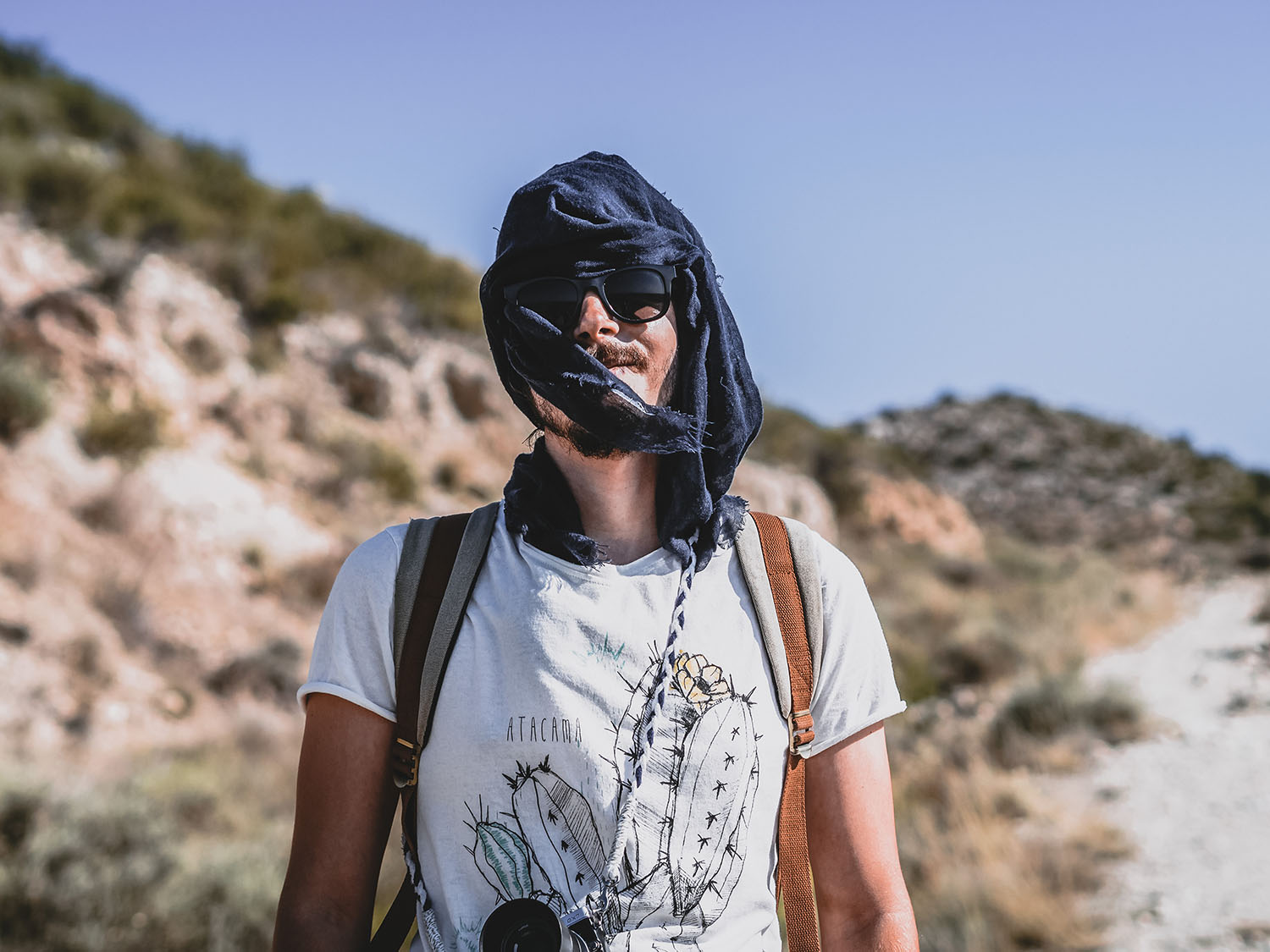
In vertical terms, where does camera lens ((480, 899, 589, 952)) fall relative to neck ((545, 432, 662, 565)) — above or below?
below

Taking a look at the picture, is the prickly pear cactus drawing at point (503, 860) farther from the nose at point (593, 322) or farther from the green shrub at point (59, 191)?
the green shrub at point (59, 191)

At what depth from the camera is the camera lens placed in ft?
4.66

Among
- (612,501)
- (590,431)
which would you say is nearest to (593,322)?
(590,431)

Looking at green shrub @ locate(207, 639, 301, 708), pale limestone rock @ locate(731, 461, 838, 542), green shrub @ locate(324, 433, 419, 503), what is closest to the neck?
green shrub @ locate(207, 639, 301, 708)

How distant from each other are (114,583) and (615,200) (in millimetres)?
7357

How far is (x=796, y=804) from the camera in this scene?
5.44ft

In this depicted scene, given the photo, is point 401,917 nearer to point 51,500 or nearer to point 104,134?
point 51,500

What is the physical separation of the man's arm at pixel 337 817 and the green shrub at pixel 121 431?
8319mm

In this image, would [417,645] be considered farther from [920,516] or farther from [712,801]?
[920,516]

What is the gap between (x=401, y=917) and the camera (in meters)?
1.62

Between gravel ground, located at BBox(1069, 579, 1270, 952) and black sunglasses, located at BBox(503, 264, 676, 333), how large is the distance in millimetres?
5219

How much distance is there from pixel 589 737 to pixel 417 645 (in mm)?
330

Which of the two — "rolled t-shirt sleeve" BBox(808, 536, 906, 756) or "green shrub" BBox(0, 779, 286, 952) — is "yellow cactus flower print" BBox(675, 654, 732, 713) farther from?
"green shrub" BBox(0, 779, 286, 952)

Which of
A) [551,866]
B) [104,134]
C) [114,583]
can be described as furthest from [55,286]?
[551,866]
